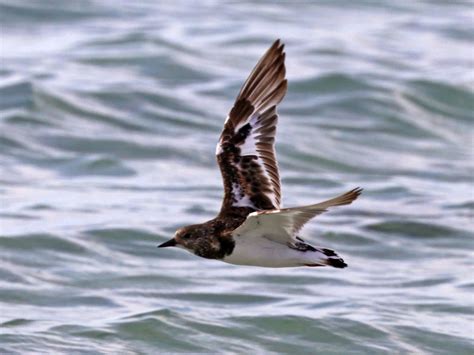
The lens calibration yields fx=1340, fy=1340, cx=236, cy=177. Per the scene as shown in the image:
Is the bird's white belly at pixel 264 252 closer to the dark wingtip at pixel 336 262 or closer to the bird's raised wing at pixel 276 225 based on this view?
the bird's raised wing at pixel 276 225

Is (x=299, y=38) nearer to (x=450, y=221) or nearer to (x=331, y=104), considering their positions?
(x=331, y=104)

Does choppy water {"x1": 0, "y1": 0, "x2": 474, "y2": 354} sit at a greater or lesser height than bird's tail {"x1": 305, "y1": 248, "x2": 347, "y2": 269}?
greater

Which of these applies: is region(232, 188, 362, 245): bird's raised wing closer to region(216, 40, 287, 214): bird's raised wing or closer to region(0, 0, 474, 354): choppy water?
region(216, 40, 287, 214): bird's raised wing

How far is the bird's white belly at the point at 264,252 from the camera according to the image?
7.25 meters

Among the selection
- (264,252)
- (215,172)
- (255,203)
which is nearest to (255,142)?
(255,203)

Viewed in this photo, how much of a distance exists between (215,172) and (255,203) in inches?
244

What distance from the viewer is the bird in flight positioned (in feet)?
23.5

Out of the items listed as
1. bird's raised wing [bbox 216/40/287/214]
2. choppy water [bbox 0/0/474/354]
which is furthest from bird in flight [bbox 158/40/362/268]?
choppy water [bbox 0/0/474/354]

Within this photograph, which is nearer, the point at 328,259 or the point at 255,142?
the point at 328,259

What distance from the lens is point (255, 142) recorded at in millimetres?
8242

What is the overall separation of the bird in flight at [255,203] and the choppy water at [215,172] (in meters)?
1.98

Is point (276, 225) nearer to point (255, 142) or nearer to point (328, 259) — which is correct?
point (328, 259)

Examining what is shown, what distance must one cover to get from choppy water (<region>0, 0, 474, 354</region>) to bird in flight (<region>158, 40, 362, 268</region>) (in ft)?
6.51

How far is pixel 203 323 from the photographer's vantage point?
32.9 ft
